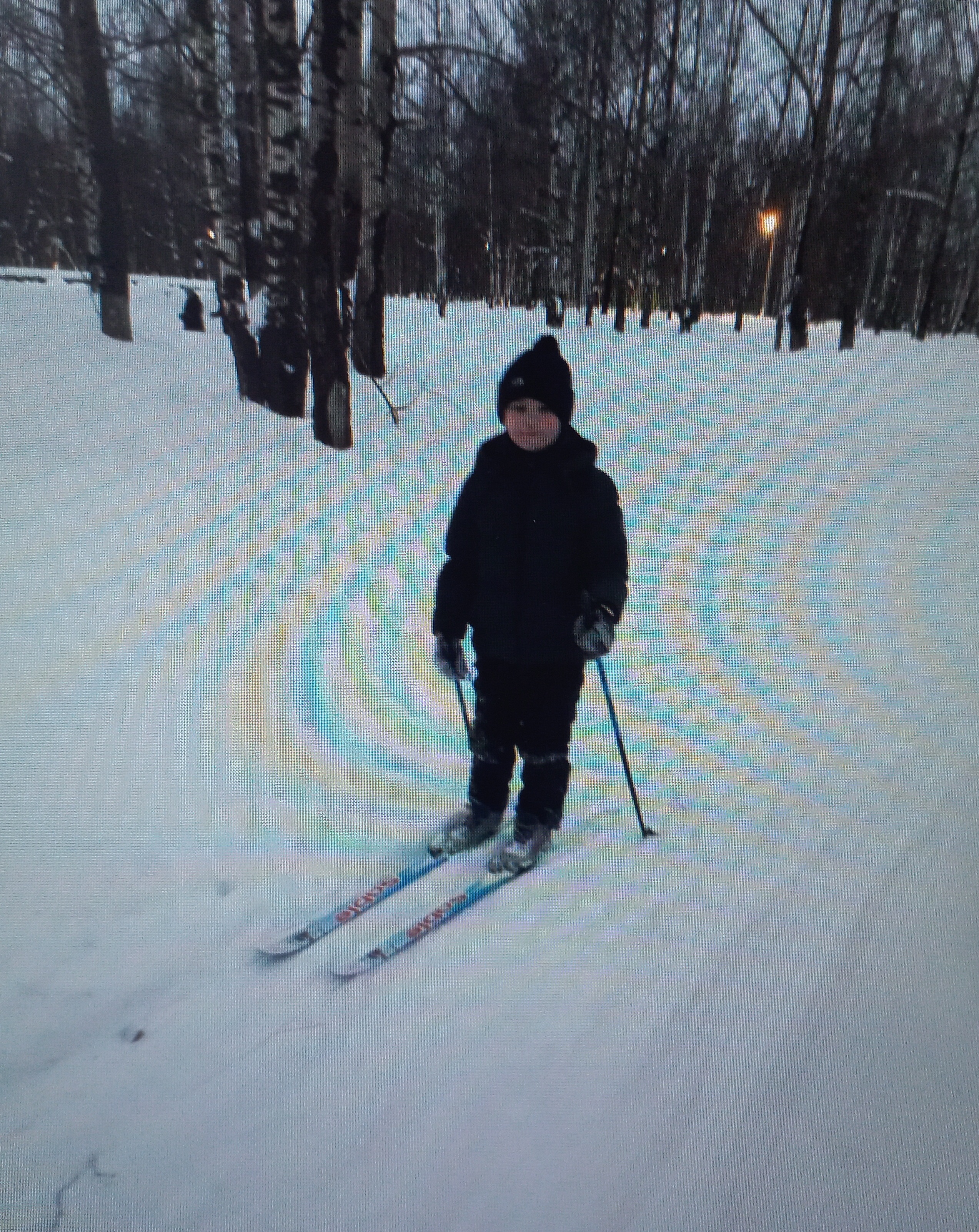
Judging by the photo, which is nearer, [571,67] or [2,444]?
[2,444]

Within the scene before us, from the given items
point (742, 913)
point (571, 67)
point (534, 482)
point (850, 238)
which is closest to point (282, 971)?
point (742, 913)

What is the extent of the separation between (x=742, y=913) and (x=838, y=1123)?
2.38 feet

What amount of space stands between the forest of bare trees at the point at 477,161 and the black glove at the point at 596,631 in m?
5.36

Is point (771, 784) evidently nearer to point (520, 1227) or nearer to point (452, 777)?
point (452, 777)

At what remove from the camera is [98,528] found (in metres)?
5.03

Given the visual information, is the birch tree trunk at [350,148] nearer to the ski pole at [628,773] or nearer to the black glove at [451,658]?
the black glove at [451,658]

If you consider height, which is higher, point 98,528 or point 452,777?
point 98,528

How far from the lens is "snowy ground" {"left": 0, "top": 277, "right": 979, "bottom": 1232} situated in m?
1.67

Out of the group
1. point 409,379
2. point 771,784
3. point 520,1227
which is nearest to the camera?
point 520,1227

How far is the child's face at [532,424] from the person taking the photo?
7.95 ft

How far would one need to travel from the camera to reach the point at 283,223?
7.21 metres

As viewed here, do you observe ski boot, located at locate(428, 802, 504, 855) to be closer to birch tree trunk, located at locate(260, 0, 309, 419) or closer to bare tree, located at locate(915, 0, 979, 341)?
birch tree trunk, located at locate(260, 0, 309, 419)

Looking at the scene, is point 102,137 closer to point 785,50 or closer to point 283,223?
point 283,223

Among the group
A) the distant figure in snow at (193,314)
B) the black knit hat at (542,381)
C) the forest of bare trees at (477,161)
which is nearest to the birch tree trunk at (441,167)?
the forest of bare trees at (477,161)
